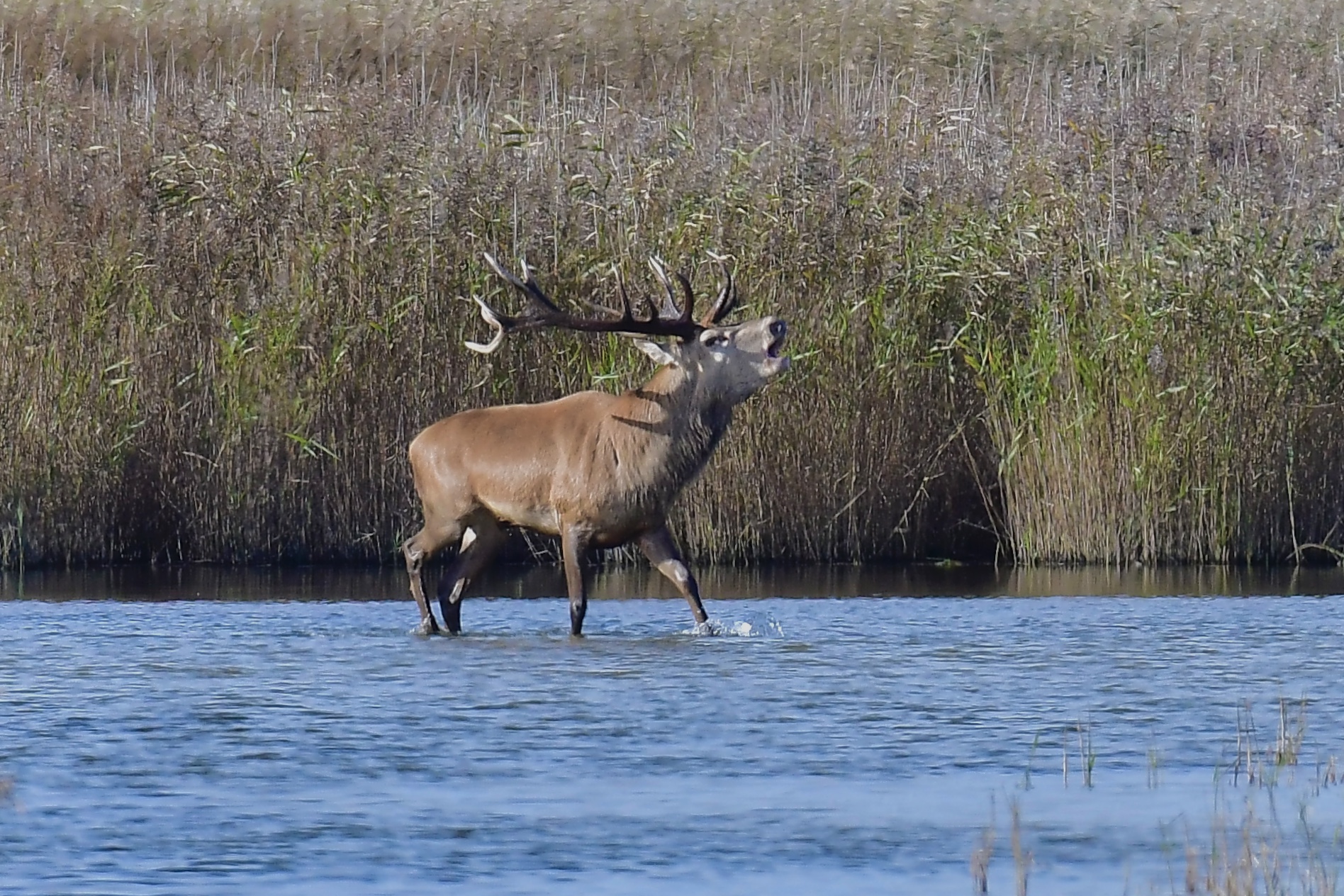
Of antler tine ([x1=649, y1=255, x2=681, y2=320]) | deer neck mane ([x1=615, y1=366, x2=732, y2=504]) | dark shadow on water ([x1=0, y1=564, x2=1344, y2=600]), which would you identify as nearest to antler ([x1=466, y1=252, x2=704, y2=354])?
antler tine ([x1=649, y1=255, x2=681, y2=320])

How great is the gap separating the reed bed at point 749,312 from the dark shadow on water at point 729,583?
28 centimetres

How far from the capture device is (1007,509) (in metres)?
12.4

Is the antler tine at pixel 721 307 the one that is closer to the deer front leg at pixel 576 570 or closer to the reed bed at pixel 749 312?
the deer front leg at pixel 576 570

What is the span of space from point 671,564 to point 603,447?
22.2 inches

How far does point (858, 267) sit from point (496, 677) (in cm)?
472

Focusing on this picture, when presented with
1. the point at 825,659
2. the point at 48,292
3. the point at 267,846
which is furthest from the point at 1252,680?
the point at 48,292

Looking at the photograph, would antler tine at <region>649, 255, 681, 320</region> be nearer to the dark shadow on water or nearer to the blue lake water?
the blue lake water

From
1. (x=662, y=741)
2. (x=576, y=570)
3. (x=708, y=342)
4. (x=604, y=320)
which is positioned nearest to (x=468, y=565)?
(x=576, y=570)

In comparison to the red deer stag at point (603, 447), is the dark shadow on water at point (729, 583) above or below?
below

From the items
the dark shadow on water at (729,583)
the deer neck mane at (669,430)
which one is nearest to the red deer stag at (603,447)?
the deer neck mane at (669,430)

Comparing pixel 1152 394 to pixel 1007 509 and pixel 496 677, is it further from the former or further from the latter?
pixel 496 677

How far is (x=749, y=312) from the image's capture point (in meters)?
12.5

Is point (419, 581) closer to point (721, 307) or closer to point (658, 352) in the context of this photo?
point (658, 352)

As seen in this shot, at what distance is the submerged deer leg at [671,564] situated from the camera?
9.44 meters
